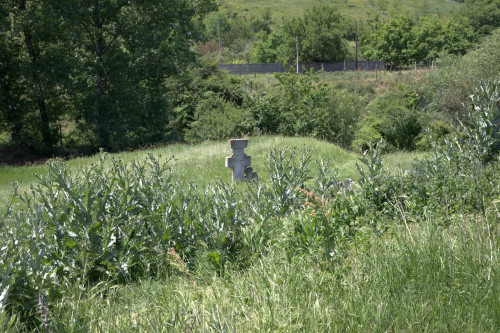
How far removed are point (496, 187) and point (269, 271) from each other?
10.1 feet

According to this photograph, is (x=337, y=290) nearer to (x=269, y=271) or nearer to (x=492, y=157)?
(x=269, y=271)

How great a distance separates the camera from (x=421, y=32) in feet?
218

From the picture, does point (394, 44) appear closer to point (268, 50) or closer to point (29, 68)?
point (268, 50)

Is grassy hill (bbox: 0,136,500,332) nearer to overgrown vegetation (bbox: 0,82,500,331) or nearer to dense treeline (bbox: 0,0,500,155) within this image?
overgrown vegetation (bbox: 0,82,500,331)

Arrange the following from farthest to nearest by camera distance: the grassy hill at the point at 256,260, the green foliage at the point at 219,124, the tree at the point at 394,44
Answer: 1. the tree at the point at 394,44
2. the green foliage at the point at 219,124
3. the grassy hill at the point at 256,260

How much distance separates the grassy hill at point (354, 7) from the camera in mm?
141125

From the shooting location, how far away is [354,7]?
157m

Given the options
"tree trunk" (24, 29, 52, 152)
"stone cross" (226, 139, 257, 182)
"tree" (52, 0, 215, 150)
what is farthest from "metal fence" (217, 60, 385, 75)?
"stone cross" (226, 139, 257, 182)

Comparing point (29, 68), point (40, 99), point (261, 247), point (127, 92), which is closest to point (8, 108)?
point (40, 99)

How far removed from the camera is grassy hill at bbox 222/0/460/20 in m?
141

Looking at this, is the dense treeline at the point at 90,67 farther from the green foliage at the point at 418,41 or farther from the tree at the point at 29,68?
the green foliage at the point at 418,41

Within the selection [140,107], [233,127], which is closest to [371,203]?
[233,127]

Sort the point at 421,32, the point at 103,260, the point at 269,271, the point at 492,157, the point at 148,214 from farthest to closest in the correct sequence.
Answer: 1. the point at 421,32
2. the point at 492,157
3. the point at 148,214
4. the point at 103,260
5. the point at 269,271

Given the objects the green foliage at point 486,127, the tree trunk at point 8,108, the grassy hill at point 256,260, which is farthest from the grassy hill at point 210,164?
the tree trunk at point 8,108
